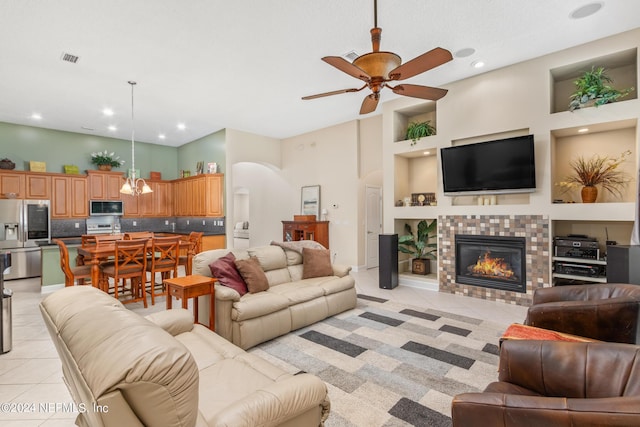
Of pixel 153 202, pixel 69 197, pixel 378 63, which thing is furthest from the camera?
pixel 153 202

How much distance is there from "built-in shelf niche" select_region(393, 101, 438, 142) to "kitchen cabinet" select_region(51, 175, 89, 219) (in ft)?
24.4

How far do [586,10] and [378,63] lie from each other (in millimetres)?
2575

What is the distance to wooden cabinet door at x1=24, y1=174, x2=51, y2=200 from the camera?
6.86 m

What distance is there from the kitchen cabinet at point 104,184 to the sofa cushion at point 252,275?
6.29m

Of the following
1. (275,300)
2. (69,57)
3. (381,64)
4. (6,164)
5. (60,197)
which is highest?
(69,57)

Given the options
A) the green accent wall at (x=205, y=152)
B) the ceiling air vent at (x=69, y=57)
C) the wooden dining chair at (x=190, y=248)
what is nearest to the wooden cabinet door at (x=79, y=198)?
the green accent wall at (x=205, y=152)

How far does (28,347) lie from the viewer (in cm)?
329

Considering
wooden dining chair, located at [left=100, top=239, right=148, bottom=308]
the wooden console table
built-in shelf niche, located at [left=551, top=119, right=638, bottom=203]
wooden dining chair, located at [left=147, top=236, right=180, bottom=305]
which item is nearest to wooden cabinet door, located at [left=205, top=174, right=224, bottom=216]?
the wooden console table

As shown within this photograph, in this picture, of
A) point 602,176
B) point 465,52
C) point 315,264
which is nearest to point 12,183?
point 315,264

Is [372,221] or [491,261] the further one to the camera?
[372,221]

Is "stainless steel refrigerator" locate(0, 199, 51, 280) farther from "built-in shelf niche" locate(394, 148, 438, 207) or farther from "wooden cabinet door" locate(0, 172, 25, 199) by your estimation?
"built-in shelf niche" locate(394, 148, 438, 207)

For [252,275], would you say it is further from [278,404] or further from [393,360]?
[278,404]

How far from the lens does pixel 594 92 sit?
12.9 feet

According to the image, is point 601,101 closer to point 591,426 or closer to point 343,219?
point 591,426
